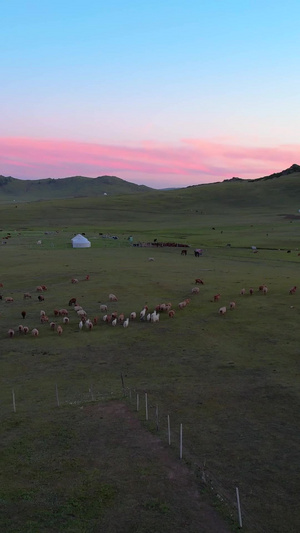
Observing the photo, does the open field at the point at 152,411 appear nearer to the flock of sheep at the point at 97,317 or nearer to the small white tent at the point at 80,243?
the flock of sheep at the point at 97,317

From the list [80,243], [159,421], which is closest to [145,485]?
[159,421]

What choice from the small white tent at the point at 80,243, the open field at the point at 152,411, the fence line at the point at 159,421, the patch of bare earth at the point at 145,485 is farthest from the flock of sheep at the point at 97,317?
the small white tent at the point at 80,243

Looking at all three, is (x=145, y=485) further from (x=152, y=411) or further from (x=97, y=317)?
(x=97, y=317)

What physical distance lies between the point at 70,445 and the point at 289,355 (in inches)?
482

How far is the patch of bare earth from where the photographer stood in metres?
11.7

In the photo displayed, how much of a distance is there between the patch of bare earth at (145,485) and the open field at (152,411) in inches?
1.4

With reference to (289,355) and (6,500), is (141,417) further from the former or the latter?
(289,355)

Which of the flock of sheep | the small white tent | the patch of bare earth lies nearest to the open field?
the patch of bare earth

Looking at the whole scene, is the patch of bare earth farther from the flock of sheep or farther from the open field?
the flock of sheep

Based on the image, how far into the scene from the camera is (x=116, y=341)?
26203mm

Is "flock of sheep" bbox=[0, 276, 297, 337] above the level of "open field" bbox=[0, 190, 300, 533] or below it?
above

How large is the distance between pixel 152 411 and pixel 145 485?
15.4ft

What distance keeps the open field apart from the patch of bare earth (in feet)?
0.11

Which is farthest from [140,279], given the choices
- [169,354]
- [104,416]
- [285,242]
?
[285,242]
